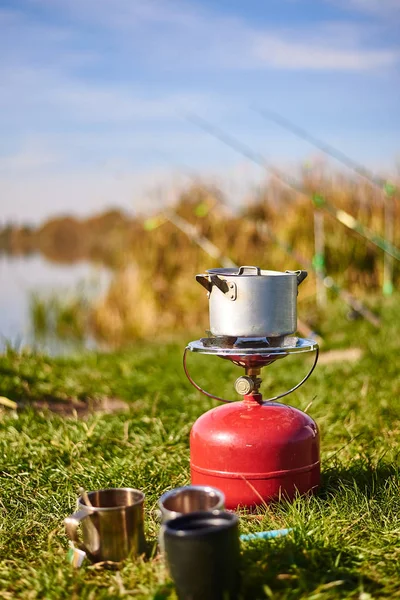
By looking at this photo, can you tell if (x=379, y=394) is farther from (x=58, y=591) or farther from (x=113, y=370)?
(x=58, y=591)

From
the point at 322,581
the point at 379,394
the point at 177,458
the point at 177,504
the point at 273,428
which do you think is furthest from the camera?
the point at 379,394

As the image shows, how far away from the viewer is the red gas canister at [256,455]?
129 inches

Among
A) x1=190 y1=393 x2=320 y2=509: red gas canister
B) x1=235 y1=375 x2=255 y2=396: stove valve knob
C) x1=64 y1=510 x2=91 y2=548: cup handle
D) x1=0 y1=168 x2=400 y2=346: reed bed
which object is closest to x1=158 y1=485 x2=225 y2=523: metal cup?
x1=64 y1=510 x2=91 y2=548: cup handle

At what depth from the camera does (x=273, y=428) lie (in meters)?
3.30

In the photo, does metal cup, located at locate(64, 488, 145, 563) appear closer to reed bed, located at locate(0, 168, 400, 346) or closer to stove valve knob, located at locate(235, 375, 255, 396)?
stove valve knob, located at locate(235, 375, 255, 396)

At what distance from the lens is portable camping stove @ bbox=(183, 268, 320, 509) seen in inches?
128

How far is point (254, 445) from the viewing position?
3.25m

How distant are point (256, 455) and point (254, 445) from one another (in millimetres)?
41

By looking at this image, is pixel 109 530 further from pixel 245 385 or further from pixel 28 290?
pixel 28 290

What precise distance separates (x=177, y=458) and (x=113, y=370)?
2.93m

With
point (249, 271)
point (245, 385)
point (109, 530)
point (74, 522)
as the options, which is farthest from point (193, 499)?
point (249, 271)

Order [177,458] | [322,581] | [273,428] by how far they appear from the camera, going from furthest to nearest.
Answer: [177,458]
[273,428]
[322,581]

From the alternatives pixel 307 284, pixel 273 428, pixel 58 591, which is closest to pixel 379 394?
pixel 273 428

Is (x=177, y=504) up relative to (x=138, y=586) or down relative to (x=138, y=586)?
up
